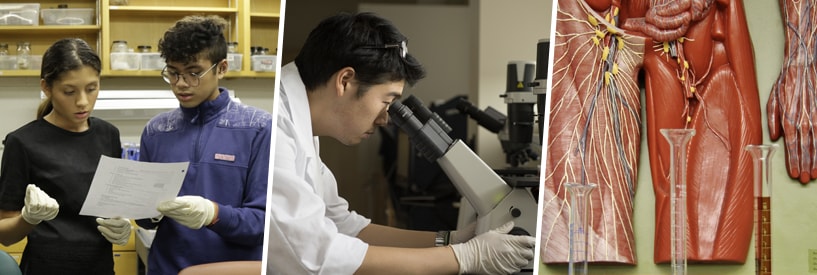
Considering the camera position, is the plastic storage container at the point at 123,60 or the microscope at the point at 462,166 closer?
the microscope at the point at 462,166

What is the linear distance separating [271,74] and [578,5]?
92 cm

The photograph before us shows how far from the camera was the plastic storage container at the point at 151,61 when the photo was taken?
2.26 m

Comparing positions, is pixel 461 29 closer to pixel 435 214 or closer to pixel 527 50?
pixel 527 50

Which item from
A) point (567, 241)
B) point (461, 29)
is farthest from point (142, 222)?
point (567, 241)

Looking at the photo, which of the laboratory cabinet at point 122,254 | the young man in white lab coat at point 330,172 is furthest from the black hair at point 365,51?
the laboratory cabinet at point 122,254

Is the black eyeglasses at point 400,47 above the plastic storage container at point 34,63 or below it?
above

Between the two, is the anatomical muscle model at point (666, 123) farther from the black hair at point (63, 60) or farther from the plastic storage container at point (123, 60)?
the black hair at point (63, 60)

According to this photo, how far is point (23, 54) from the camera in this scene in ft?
7.34

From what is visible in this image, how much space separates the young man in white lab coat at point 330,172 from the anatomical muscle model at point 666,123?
1.45ft

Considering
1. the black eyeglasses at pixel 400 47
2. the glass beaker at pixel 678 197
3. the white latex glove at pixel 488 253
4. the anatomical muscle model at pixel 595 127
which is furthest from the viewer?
the anatomical muscle model at pixel 595 127

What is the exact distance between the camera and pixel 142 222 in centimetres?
224

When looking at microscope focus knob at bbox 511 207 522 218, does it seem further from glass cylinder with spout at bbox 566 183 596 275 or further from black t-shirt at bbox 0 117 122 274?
black t-shirt at bbox 0 117 122 274

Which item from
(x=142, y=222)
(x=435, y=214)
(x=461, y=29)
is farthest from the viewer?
(x=435, y=214)

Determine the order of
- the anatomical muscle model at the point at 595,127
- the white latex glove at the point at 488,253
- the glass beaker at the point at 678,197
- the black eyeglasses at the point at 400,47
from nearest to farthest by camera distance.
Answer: the black eyeglasses at the point at 400,47, the white latex glove at the point at 488,253, the glass beaker at the point at 678,197, the anatomical muscle model at the point at 595,127
